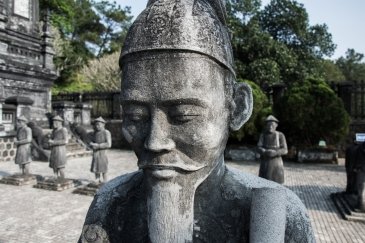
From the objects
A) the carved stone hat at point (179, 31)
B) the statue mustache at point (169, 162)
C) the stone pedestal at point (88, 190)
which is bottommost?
the stone pedestal at point (88, 190)

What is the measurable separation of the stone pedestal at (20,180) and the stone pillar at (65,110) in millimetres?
6996

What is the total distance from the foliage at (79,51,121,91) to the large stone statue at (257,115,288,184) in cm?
2069

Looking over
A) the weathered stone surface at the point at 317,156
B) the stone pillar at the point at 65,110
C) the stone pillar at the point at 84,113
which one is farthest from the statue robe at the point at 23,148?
the weathered stone surface at the point at 317,156

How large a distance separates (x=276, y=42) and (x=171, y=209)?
2086 cm

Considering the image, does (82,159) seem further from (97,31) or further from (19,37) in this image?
(97,31)

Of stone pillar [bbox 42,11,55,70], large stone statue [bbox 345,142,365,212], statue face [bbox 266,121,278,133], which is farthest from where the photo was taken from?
stone pillar [bbox 42,11,55,70]

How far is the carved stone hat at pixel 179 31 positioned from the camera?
143 centimetres

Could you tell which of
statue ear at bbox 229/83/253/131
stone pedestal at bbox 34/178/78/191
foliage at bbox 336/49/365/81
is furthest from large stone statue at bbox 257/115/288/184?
foliage at bbox 336/49/365/81

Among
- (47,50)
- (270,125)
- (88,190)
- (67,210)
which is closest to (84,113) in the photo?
(47,50)

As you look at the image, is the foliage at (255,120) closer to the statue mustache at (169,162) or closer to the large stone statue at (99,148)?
the large stone statue at (99,148)

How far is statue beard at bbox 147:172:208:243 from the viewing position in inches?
57.6

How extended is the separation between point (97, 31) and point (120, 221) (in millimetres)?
35911

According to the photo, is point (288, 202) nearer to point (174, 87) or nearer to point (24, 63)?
point (174, 87)

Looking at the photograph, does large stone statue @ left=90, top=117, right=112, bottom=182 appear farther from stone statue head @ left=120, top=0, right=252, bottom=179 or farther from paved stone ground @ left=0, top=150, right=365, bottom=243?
stone statue head @ left=120, top=0, right=252, bottom=179
